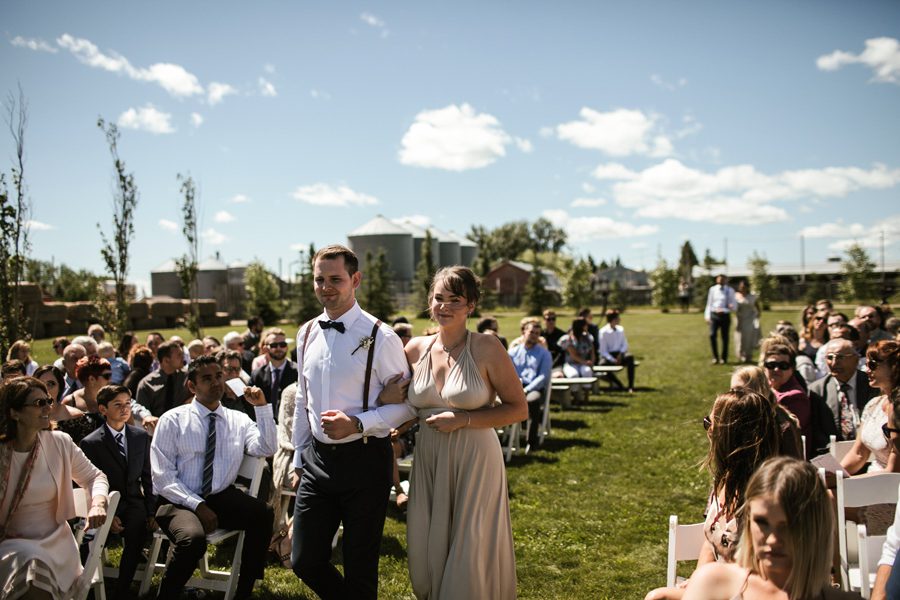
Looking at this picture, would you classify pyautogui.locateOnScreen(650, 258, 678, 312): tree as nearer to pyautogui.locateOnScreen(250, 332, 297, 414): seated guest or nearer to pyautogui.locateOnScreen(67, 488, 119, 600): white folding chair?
pyautogui.locateOnScreen(250, 332, 297, 414): seated guest

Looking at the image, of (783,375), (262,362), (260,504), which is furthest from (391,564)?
(262,362)

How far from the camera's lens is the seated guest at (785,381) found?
5.50m

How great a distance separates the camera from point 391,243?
65.4 m

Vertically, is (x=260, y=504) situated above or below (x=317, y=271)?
below

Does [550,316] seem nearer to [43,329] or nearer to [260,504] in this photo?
[260,504]

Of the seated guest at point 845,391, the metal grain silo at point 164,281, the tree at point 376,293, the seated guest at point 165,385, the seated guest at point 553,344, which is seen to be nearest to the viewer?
the seated guest at point 845,391

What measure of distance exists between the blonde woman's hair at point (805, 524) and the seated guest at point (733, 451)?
695 millimetres

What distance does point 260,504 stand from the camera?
5.05m

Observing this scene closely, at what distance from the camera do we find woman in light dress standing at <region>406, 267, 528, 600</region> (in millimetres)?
3660

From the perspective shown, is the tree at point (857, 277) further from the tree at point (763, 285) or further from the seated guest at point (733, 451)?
the seated guest at point (733, 451)

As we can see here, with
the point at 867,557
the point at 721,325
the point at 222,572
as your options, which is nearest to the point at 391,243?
the point at 721,325

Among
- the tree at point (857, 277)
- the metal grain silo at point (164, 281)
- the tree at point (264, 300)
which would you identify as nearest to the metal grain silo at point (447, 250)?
the metal grain silo at point (164, 281)

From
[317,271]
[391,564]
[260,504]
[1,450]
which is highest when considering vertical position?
[317,271]

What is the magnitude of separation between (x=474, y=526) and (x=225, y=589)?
7.65 ft
